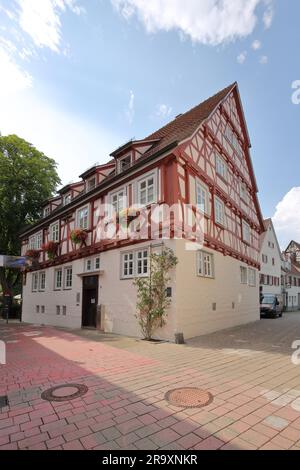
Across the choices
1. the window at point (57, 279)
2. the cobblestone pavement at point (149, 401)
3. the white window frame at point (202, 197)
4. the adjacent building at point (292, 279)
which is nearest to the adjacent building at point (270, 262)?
the adjacent building at point (292, 279)

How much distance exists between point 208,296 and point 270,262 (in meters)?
27.0

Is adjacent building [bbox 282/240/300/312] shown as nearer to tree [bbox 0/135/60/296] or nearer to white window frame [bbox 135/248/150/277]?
tree [bbox 0/135/60/296]

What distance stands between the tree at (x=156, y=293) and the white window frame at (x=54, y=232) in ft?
34.4

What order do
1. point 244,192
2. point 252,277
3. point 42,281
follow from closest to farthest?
1. point 252,277
2. point 244,192
3. point 42,281

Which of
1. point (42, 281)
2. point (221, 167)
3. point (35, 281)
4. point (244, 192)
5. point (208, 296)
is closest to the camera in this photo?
point (208, 296)

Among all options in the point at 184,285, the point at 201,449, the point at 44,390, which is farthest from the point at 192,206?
the point at 201,449

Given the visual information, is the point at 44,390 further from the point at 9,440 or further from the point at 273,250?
the point at 273,250

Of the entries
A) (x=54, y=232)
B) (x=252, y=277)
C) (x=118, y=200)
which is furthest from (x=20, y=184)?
(x=252, y=277)

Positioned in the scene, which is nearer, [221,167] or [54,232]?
[221,167]

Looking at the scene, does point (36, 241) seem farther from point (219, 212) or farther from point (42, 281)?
point (219, 212)

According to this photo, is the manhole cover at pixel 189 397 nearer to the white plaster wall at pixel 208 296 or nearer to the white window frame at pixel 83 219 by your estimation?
the white plaster wall at pixel 208 296

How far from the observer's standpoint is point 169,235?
34.2ft

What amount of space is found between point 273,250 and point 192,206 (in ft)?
99.2

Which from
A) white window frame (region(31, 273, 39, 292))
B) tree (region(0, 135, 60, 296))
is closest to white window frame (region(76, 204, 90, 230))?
white window frame (region(31, 273, 39, 292))
